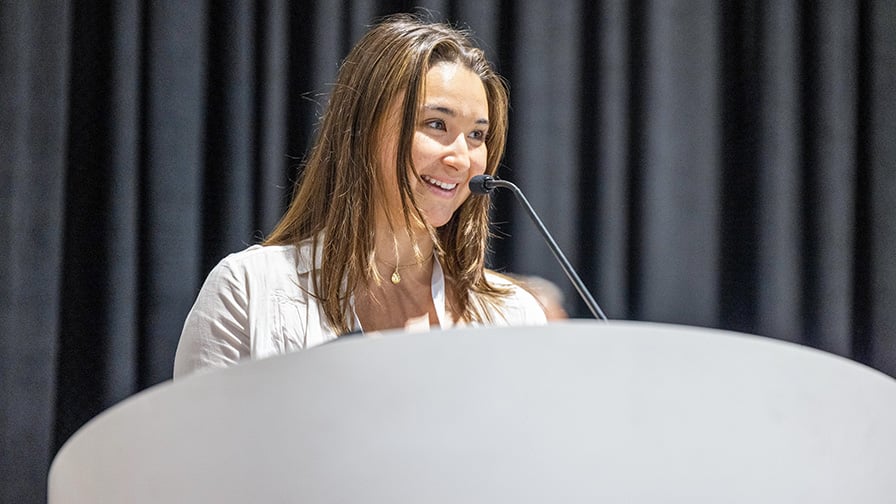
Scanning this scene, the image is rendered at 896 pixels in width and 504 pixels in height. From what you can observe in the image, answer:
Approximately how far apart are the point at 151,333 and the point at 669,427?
162cm

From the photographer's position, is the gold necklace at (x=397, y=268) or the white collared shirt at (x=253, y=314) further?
the gold necklace at (x=397, y=268)

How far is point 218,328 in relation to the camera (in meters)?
1.51

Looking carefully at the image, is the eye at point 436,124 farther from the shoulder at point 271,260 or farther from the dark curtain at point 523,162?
the dark curtain at point 523,162

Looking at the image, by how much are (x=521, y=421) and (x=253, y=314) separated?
3.28 feet

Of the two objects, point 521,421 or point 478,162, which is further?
point 478,162

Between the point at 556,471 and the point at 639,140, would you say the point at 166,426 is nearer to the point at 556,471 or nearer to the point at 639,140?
the point at 556,471

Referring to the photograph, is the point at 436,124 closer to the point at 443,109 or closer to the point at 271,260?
the point at 443,109

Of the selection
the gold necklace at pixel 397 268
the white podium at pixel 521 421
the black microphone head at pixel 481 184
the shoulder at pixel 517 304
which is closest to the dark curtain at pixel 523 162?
the shoulder at pixel 517 304

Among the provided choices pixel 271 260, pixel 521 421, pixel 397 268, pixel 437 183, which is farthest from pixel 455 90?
pixel 521 421

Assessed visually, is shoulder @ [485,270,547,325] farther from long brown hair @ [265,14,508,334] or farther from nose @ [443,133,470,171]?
nose @ [443,133,470,171]

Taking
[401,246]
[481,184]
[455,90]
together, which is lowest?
[401,246]

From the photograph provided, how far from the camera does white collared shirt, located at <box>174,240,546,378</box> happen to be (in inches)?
59.2

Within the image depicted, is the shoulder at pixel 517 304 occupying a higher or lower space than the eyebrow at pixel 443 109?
lower

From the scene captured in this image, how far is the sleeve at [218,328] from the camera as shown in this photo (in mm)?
1495
